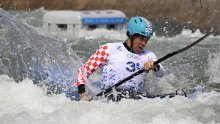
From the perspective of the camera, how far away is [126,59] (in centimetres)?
591

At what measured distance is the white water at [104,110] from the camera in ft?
15.7

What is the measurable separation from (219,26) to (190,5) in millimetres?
1746

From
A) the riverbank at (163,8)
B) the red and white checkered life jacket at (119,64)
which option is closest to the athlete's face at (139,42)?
the red and white checkered life jacket at (119,64)

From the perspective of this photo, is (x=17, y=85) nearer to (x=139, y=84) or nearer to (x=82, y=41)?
(x=139, y=84)

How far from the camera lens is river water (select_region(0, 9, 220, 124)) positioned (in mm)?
4867

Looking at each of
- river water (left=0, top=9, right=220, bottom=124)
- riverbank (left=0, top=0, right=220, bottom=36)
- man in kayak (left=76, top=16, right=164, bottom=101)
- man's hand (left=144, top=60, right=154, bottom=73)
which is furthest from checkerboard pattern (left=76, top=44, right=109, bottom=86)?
riverbank (left=0, top=0, right=220, bottom=36)

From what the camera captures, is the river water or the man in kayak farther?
the man in kayak

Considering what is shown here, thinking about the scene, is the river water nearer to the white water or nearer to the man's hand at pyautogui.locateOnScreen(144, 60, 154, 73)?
the white water

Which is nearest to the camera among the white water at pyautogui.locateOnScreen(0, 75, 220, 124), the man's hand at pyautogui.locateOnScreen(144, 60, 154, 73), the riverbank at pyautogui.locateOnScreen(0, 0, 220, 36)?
the white water at pyautogui.locateOnScreen(0, 75, 220, 124)

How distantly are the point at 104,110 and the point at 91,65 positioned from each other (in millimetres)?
870

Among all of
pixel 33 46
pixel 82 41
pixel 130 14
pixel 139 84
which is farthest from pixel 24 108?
pixel 130 14

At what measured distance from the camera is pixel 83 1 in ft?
65.6

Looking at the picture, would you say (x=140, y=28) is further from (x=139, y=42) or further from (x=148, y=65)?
(x=148, y=65)

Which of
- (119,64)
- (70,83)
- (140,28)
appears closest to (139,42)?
(140,28)
